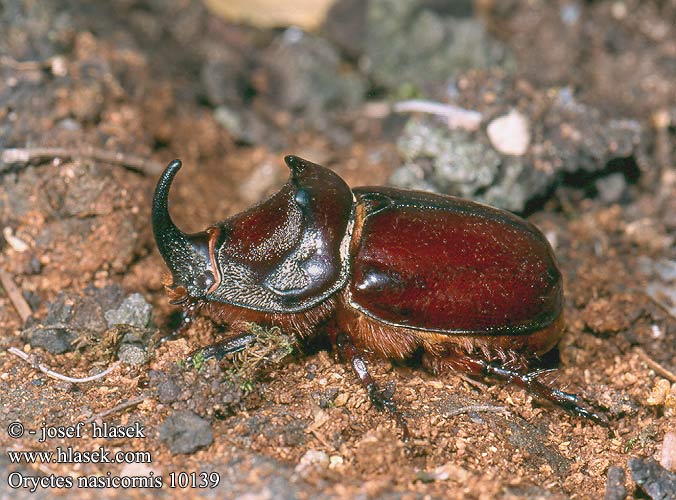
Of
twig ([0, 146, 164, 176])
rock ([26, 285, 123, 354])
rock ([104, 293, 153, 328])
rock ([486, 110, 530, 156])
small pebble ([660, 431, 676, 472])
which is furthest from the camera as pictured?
rock ([486, 110, 530, 156])

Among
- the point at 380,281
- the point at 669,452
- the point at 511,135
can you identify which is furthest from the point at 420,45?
the point at 669,452

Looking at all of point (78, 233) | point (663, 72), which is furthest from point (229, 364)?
point (663, 72)

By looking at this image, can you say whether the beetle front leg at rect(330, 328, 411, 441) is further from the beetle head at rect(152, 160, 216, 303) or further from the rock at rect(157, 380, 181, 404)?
the rock at rect(157, 380, 181, 404)

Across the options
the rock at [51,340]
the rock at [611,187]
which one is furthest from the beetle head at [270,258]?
the rock at [611,187]

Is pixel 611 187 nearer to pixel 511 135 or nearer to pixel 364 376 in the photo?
pixel 511 135

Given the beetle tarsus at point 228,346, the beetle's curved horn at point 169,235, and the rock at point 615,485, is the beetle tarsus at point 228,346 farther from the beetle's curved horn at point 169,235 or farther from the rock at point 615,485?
the rock at point 615,485

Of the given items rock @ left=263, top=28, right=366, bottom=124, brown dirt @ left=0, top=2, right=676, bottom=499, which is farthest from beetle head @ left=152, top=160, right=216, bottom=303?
rock @ left=263, top=28, right=366, bottom=124

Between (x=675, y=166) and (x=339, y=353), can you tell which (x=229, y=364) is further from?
(x=675, y=166)
